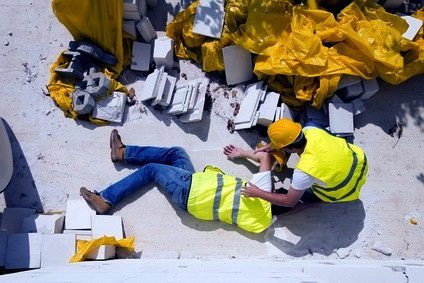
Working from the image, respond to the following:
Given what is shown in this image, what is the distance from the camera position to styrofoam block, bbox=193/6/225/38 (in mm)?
5168

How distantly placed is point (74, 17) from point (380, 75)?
10.6ft

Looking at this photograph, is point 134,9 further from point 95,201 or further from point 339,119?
point 339,119

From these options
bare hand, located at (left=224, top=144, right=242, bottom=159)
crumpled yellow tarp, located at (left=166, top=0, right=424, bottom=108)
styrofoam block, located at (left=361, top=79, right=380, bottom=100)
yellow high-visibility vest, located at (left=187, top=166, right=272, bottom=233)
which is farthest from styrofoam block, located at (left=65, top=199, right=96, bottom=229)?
styrofoam block, located at (left=361, top=79, right=380, bottom=100)

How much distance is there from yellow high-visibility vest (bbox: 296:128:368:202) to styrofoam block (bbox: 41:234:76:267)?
7.44ft

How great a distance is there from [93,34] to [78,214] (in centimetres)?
193

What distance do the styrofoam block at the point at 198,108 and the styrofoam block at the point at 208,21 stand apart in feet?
1.76

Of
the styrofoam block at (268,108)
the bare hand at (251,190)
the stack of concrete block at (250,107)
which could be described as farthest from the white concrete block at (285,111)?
the bare hand at (251,190)

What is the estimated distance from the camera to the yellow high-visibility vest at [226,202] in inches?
183

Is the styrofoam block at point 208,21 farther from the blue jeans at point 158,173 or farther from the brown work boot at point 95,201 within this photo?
the brown work boot at point 95,201

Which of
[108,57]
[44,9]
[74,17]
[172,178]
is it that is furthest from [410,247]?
[44,9]

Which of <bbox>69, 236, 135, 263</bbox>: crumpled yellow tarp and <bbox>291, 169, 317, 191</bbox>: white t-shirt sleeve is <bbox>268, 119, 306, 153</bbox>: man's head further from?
<bbox>69, 236, 135, 263</bbox>: crumpled yellow tarp

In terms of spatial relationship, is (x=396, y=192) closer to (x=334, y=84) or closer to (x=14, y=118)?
(x=334, y=84)

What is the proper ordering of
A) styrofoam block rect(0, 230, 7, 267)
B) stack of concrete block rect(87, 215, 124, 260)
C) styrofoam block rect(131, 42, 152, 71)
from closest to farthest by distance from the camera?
styrofoam block rect(0, 230, 7, 267)
stack of concrete block rect(87, 215, 124, 260)
styrofoam block rect(131, 42, 152, 71)

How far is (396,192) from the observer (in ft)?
16.5
